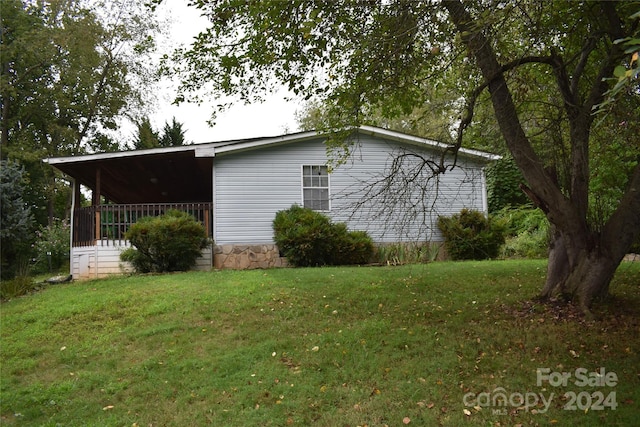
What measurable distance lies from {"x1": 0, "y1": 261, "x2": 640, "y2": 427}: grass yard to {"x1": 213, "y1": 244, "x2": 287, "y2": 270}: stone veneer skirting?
4.69 m

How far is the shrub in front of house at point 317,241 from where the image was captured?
12.3 meters

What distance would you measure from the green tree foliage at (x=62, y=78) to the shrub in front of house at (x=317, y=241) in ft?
53.7

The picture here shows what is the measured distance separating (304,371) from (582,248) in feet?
13.0

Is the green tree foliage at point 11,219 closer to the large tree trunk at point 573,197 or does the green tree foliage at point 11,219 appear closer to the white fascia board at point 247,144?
the white fascia board at point 247,144

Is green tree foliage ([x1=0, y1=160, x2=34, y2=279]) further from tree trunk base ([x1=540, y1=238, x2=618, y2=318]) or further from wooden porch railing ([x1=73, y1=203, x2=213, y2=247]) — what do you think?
tree trunk base ([x1=540, y1=238, x2=618, y2=318])

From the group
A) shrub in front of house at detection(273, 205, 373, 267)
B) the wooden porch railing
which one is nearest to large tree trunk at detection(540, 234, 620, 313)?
shrub in front of house at detection(273, 205, 373, 267)

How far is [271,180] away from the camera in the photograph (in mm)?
14070

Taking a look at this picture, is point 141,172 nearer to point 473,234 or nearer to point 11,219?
point 11,219

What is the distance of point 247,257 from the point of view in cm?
1360

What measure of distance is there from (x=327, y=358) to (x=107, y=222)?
380 inches

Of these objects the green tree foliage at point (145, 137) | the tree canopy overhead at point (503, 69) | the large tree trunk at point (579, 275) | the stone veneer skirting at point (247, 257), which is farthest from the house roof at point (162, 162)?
the green tree foliage at point (145, 137)

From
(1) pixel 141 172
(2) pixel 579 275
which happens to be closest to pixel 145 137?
(1) pixel 141 172

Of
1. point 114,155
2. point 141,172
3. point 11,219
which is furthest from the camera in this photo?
point 141,172

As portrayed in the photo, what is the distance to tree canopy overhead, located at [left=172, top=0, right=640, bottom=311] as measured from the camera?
20.1 feet
